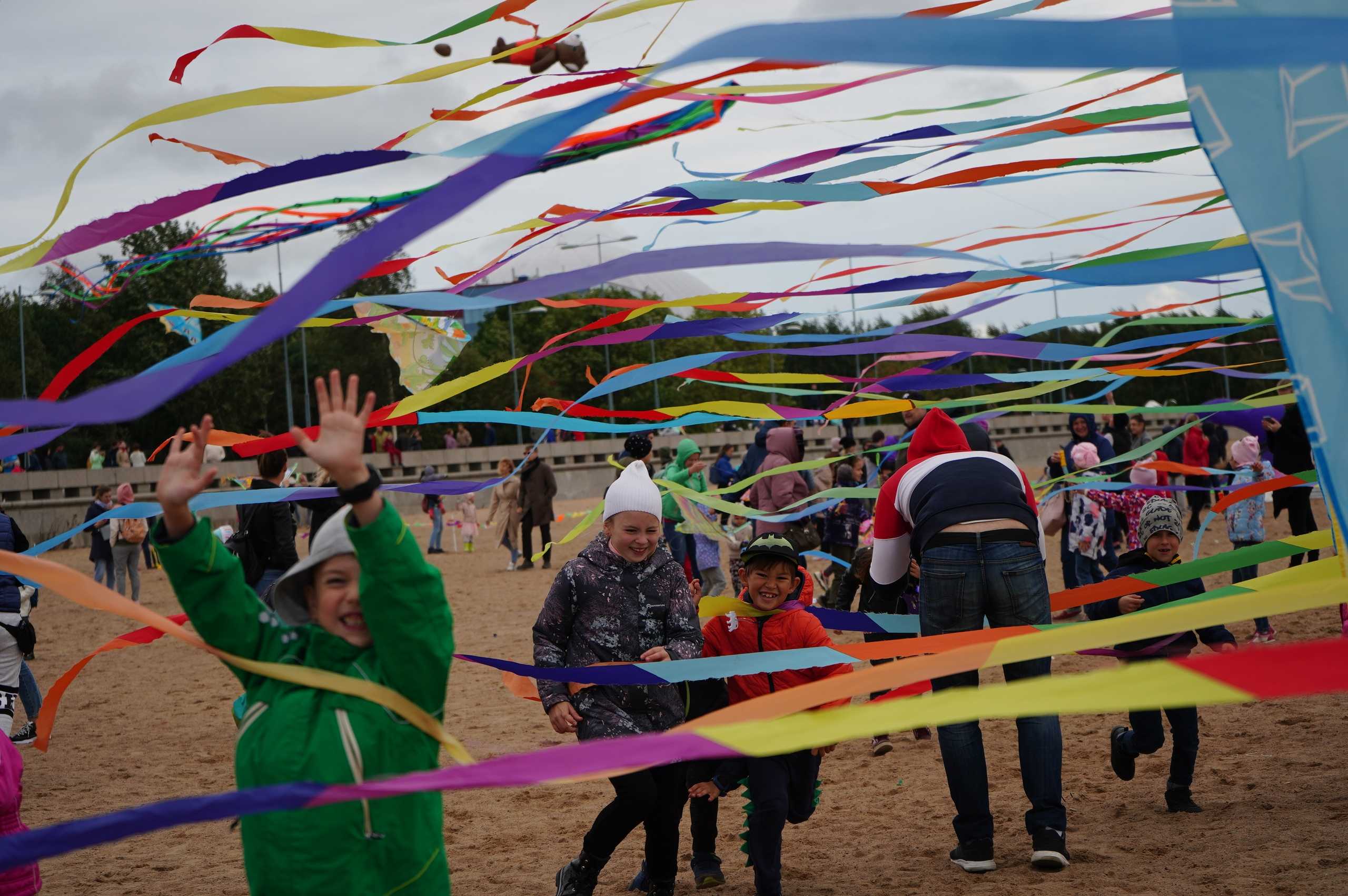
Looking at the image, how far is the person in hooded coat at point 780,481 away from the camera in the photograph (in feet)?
33.4

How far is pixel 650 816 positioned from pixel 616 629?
0.67m

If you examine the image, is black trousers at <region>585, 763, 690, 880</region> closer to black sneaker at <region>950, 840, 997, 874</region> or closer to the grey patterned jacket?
the grey patterned jacket

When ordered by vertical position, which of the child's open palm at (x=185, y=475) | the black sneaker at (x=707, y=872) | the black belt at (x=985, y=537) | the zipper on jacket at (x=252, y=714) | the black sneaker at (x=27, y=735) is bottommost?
the black sneaker at (x=707, y=872)

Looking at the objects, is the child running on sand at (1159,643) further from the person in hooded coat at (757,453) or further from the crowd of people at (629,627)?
the person in hooded coat at (757,453)

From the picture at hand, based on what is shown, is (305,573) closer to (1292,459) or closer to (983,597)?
(983,597)

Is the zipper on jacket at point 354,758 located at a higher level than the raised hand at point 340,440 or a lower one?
lower

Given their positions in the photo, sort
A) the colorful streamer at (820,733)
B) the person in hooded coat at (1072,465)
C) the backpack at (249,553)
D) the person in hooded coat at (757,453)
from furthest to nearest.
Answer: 1. the person in hooded coat at (757,453)
2. the person in hooded coat at (1072,465)
3. the backpack at (249,553)
4. the colorful streamer at (820,733)

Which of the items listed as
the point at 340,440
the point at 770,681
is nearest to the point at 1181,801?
the point at 770,681

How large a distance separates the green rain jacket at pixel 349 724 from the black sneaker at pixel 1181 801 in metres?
3.56

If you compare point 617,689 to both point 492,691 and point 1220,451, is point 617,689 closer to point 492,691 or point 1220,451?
point 492,691

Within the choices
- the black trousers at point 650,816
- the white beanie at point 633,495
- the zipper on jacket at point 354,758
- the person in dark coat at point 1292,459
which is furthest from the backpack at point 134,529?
the person in dark coat at point 1292,459

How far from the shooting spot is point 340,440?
91.7 inches

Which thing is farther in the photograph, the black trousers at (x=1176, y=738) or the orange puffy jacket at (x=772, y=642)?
the black trousers at (x=1176, y=738)

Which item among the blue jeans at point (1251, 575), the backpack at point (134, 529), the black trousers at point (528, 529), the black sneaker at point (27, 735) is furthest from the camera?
the black trousers at point (528, 529)
